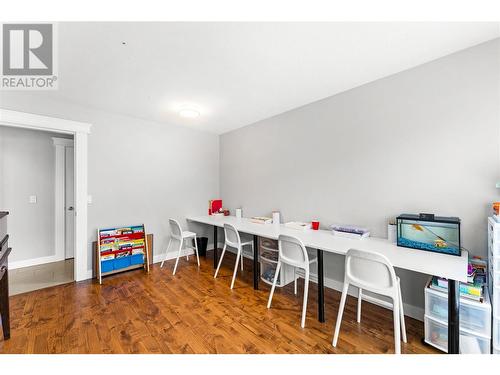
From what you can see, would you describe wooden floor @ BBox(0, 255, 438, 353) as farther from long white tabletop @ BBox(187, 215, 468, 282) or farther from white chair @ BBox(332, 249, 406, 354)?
long white tabletop @ BBox(187, 215, 468, 282)

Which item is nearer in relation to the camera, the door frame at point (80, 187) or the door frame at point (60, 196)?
the door frame at point (80, 187)

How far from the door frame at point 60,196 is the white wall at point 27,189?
6 cm

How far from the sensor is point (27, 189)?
11.4ft

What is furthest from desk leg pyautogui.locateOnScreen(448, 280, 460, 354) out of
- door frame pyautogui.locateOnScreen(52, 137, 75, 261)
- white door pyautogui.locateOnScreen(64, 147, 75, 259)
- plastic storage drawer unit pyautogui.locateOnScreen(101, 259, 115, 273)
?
door frame pyautogui.locateOnScreen(52, 137, 75, 261)

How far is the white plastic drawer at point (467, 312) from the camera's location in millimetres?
1471

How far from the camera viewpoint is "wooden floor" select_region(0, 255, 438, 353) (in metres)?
1.72

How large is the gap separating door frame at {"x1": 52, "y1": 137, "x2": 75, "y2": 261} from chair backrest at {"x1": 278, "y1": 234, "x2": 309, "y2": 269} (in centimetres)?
380

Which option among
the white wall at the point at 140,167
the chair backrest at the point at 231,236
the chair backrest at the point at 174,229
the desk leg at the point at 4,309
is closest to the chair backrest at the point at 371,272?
the chair backrest at the point at 231,236

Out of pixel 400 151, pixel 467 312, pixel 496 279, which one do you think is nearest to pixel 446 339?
pixel 467 312

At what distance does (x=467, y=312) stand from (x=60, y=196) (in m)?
5.26

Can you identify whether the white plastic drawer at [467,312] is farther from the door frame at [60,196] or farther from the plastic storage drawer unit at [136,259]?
the door frame at [60,196]

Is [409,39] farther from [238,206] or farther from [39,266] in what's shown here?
[39,266]

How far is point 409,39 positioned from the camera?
169 cm
